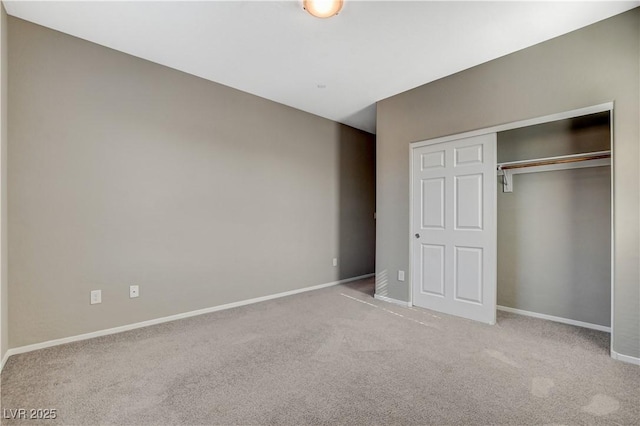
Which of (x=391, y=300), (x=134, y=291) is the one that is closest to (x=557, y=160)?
(x=391, y=300)

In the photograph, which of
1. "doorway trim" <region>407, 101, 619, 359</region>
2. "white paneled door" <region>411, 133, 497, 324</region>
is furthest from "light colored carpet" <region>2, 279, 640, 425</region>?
"doorway trim" <region>407, 101, 619, 359</region>

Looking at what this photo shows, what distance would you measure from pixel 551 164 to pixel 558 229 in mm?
704

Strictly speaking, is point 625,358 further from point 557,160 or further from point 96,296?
point 96,296

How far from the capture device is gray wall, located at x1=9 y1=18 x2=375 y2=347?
246cm

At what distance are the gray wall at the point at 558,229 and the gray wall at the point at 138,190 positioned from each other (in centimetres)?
263

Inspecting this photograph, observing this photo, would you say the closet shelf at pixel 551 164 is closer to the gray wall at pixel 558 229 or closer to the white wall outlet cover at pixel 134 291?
the gray wall at pixel 558 229

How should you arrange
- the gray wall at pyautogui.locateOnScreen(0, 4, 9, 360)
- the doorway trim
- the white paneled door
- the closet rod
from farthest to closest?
the white paneled door < the closet rod < the doorway trim < the gray wall at pyautogui.locateOnScreen(0, 4, 9, 360)

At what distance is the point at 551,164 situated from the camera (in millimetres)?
3244

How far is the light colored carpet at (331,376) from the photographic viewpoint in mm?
1686

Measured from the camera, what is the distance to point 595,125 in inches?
119

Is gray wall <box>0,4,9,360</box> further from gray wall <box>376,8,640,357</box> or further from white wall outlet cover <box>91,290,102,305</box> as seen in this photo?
gray wall <box>376,8,640,357</box>

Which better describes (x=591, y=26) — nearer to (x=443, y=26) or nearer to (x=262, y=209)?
(x=443, y=26)

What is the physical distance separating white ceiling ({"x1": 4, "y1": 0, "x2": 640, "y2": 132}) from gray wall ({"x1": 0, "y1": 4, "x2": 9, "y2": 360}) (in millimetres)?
311

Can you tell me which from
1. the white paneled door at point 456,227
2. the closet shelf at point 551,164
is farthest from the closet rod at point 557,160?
the white paneled door at point 456,227
